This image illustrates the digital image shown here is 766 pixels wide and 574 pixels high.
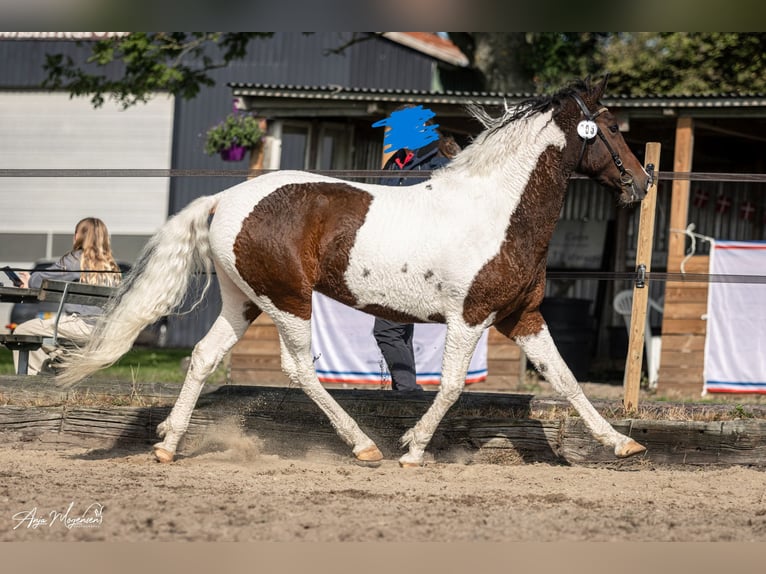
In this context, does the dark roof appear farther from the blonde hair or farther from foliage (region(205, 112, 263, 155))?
the blonde hair

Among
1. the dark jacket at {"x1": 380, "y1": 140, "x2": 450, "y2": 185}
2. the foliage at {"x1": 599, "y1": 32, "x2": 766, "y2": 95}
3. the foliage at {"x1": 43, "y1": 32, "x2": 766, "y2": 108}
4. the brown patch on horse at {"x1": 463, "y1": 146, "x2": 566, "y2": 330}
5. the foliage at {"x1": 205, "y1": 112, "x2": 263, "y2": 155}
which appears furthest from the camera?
the foliage at {"x1": 599, "y1": 32, "x2": 766, "y2": 95}

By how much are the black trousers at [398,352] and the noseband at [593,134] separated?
1747mm

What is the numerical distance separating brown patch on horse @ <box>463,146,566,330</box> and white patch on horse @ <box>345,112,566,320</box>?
4 centimetres

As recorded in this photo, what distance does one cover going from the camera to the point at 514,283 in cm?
524

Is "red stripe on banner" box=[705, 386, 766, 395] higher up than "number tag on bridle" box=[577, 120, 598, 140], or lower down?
lower down

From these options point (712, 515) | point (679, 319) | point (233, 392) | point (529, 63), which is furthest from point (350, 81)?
point (712, 515)

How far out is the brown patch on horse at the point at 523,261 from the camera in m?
5.21

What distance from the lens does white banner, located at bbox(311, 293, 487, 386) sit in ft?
32.7

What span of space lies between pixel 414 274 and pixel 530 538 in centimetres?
173

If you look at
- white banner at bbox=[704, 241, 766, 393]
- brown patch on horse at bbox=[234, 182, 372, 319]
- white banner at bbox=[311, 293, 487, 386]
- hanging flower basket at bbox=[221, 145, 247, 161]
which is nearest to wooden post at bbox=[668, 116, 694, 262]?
white banner at bbox=[704, 241, 766, 393]

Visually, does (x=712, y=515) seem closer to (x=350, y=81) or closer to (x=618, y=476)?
(x=618, y=476)

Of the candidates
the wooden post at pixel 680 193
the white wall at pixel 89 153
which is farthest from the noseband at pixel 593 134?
the white wall at pixel 89 153

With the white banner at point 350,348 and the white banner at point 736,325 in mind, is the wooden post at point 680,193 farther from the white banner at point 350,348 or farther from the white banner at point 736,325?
the white banner at point 350,348

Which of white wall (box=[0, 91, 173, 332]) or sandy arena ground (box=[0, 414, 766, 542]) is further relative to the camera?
white wall (box=[0, 91, 173, 332])
